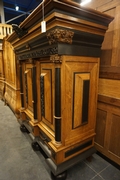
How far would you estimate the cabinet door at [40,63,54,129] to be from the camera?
1343 millimetres

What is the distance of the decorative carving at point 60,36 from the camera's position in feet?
3.16

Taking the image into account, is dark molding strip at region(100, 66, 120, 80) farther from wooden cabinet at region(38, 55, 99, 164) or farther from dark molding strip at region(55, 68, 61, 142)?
dark molding strip at region(55, 68, 61, 142)

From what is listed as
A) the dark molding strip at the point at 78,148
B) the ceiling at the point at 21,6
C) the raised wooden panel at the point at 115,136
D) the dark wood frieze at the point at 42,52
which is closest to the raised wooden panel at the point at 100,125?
the raised wooden panel at the point at 115,136

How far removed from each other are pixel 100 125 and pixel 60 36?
1.30 meters

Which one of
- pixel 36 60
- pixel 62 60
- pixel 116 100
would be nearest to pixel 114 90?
pixel 116 100

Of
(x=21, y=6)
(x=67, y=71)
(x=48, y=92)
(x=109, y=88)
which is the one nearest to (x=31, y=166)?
(x=48, y=92)

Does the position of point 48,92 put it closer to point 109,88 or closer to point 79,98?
point 79,98

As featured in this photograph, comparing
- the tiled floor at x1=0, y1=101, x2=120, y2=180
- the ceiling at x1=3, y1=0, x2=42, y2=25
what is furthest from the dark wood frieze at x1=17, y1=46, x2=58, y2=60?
the ceiling at x1=3, y1=0, x2=42, y2=25

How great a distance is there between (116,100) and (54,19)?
1101 millimetres

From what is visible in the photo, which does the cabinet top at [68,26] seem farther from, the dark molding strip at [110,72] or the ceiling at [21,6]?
the ceiling at [21,6]

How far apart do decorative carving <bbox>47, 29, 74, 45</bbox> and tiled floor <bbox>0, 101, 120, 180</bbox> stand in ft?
5.01

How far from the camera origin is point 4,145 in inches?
76.6

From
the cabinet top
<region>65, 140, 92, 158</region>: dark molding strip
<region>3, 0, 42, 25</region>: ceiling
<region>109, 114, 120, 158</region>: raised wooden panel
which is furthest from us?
<region>3, 0, 42, 25</region>: ceiling

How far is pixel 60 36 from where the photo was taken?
978mm
